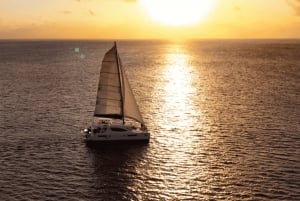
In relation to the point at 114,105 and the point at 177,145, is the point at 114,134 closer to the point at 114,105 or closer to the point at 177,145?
the point at 114,105

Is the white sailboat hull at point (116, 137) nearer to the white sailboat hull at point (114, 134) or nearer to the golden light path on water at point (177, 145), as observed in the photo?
the white sailboat hull at point (114, 134)

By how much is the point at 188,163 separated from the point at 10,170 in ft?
80.9

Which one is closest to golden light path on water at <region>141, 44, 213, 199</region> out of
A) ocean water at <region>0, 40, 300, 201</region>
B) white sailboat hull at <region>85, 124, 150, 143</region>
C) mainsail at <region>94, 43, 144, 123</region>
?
ocean water at <region>0, 40, 300, 201</region>

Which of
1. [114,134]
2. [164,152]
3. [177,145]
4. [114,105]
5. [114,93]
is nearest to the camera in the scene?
[164,152]

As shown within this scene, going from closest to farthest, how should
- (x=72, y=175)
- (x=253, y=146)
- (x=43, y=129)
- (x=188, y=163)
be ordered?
(x=72, y=175) < (x=188, y=163) < (x=253, y=146) < (x=43, y=129)

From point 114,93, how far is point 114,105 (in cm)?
207

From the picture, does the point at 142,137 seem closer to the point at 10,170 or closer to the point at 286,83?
the point at 10,170

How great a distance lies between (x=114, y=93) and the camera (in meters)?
67.3

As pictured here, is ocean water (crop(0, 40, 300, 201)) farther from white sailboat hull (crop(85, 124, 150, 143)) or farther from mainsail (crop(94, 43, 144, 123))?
mainsail (crop(94, 43, 144, 123))

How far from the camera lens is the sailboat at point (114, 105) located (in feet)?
213

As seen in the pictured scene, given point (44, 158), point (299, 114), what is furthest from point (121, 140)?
point (299, 114)

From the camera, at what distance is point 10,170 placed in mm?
54219

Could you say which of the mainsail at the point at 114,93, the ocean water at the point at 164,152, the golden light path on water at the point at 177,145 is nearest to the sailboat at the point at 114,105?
the mainsail at the point at 114,93

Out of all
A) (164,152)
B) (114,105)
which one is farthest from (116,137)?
(164,152)
